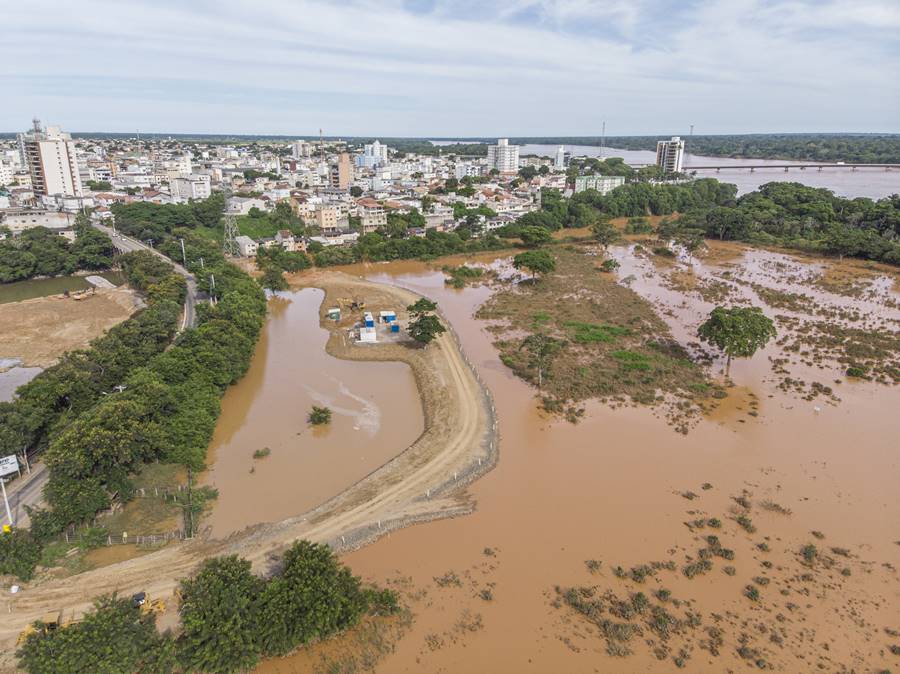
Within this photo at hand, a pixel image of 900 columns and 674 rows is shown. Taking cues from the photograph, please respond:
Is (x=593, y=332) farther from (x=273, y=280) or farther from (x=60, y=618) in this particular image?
(x=60, y=618)

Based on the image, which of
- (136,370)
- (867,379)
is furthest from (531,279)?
(136,370)

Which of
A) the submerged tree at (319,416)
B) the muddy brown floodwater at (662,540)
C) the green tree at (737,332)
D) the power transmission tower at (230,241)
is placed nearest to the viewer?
the muddy brown floodwater at (662,540)

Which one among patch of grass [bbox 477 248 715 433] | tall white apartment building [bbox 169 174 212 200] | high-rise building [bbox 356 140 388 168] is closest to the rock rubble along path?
patch of grass [bbox 477 248 715 433]

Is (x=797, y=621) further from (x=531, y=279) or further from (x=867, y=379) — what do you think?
(x=531, y=279)

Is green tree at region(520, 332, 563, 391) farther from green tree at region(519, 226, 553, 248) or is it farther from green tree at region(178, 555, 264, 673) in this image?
green tree at region(519, 226, 553, 248)

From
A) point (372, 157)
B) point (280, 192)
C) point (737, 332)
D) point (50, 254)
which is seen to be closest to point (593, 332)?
point (737, 332)

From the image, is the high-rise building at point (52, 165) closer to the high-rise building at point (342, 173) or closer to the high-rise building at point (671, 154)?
the high-rise building at point (342, 173)

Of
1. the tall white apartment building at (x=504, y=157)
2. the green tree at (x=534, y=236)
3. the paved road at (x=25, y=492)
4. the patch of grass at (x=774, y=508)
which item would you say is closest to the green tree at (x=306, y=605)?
the paved road at (x=25, y=492)
